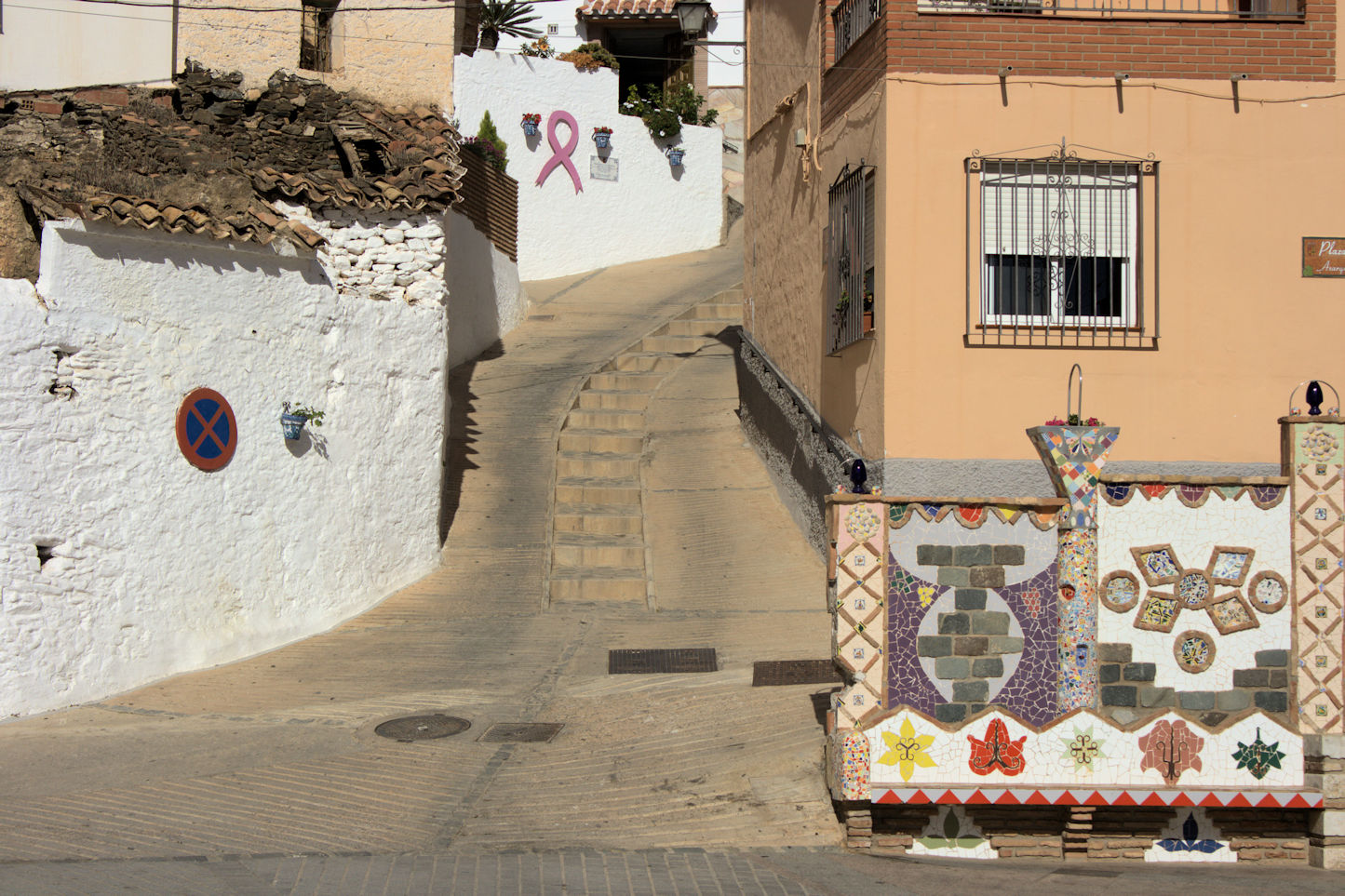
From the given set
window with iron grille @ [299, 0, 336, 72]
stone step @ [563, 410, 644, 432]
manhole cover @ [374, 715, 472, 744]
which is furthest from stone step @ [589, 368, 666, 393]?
manhole cover @ [374, 715, 472, 744]

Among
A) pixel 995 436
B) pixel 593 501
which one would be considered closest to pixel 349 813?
pixel 995 436

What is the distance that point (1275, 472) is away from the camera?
10672 mm

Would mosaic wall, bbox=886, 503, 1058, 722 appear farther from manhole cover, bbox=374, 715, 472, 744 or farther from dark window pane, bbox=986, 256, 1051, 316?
dark window pane, bbox=986, 256, 1051, 316

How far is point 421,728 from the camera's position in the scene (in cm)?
848

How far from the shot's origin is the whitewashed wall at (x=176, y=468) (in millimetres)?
8961

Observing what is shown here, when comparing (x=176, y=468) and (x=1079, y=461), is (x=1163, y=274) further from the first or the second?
(x=176, y=468)

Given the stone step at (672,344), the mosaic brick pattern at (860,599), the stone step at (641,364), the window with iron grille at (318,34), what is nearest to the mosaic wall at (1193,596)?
the mosaic brick pattern at (860,599)

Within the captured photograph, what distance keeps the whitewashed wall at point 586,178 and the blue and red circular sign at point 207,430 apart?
14938 millimetres

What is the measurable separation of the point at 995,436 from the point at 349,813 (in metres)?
6.28

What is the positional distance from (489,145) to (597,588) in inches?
457

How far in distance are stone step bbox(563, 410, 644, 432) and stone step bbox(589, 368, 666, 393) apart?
3.24ft

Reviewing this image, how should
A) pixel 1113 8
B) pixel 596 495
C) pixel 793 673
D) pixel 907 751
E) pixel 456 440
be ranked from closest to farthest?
pixel 907 751 → pixel 793 673 → pixel 1113 8 → pixel 596 495 → pixel 456 440

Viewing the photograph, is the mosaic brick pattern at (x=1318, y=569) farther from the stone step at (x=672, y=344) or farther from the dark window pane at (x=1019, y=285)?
the stone step at (x=672, y=344)

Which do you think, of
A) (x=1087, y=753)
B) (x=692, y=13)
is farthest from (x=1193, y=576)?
(x=692, y=13)
